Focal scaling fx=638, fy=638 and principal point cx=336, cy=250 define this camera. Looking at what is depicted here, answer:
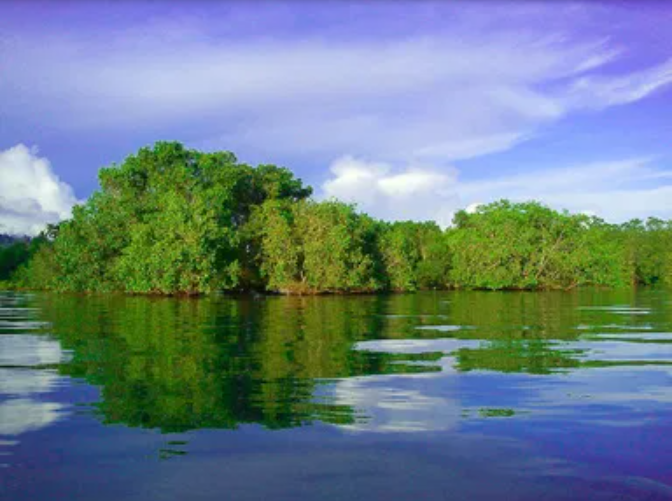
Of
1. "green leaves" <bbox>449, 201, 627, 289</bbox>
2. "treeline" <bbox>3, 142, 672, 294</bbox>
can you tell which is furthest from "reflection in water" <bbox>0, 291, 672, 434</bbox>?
"green leaves" <bbox>449, 201, 627, 289</bbox>

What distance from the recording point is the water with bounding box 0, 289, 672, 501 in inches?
209

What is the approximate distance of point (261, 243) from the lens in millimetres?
60781

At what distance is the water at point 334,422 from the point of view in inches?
209

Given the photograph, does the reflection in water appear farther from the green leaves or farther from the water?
the green leaves

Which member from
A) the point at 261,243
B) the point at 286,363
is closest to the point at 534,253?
→ the point at 261,243

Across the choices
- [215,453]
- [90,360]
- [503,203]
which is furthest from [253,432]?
[503,203]

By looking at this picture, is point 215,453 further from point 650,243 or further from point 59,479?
point 650,243

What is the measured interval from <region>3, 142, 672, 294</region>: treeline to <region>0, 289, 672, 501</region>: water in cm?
3926

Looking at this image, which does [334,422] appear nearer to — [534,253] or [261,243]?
[261,243]

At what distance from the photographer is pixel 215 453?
6.07 meters

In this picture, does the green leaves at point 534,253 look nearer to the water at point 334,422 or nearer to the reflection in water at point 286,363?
the reflection in water at point 286,363

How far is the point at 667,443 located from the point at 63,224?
6001 cm

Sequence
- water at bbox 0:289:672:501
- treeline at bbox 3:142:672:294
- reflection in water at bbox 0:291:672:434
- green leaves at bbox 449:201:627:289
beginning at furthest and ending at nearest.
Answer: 1. green leaves at bbox 449:201:627:289
2. treeline at bbox 3:142:672:294
3. reflection in water at bbox 0:291:672:434
4. water at bbox 0:289:672:501

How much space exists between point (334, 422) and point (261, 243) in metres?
54.1
